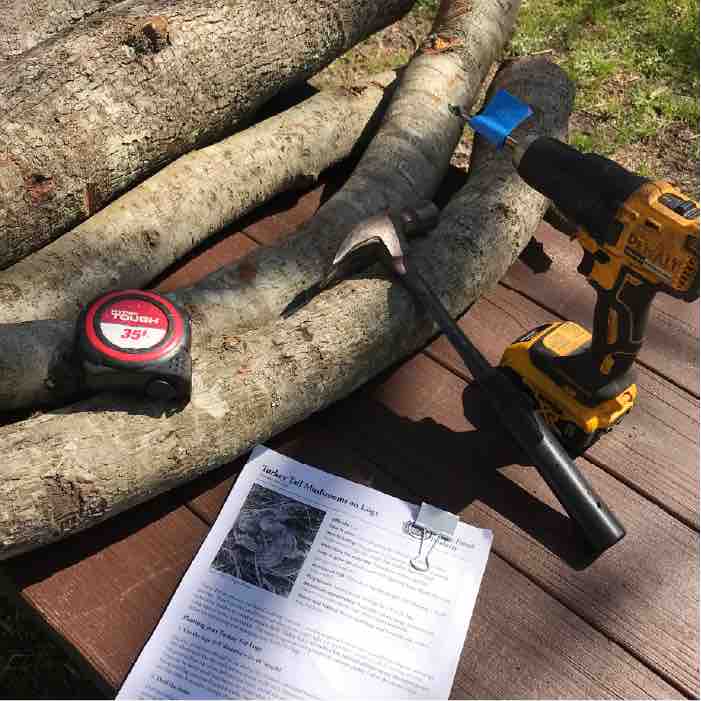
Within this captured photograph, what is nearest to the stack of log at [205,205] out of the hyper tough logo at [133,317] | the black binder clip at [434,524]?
the hyper tough logo at [133,317]

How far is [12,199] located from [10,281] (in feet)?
0.66

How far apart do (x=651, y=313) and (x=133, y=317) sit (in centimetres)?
156

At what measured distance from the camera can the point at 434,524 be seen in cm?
171

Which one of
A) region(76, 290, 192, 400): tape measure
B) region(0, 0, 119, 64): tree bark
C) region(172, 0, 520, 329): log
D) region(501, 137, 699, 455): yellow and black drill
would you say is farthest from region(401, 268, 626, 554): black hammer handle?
region(0, 0, 119, 64): tree bark

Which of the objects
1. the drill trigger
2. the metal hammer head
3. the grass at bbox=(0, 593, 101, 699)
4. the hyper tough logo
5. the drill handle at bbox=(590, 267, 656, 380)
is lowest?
the grass at bbox=(0, 593, 101, 699)

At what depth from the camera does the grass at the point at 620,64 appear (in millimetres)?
3359

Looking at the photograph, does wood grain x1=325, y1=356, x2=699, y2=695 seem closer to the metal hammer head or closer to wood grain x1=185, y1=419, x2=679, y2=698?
wood grain x1=185, y1=419, x2=679, y2=698

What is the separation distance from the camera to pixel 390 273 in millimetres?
1895

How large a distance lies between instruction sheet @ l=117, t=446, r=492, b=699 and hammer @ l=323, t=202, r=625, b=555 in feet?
0.73

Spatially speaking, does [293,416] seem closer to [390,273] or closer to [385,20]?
[390,273]

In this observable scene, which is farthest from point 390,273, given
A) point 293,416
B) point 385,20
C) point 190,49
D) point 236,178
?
point 385,20

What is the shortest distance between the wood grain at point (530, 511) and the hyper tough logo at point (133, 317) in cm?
55

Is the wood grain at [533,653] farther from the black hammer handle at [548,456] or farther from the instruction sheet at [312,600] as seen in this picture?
the black hammer handle at [548,456]

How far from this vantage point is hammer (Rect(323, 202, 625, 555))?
1.67 metres
